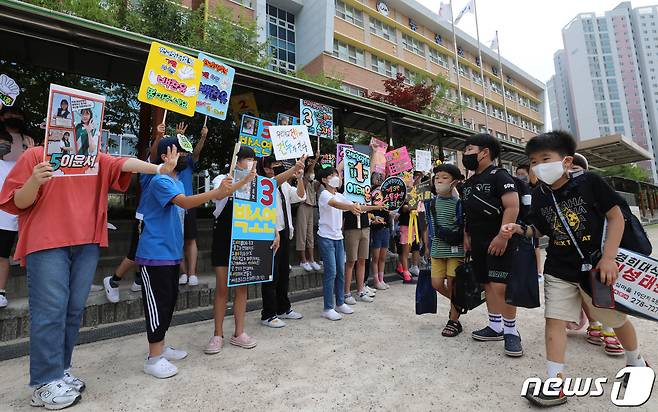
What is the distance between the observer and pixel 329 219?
4207 mm

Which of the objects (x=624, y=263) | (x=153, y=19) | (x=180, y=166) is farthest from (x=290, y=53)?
(x=624, y=263)

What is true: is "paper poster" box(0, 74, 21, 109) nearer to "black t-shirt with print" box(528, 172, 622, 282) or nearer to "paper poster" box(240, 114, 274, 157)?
"paper poster" box(240, 114, 274, 157)

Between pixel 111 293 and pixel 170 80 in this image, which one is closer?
pixel 111 293

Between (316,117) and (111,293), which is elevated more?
(316,117)

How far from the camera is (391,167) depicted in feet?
22.7

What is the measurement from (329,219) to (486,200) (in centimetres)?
187

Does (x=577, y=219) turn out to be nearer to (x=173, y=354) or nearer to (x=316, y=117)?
(x=173, y=354)

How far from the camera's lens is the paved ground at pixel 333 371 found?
2227 millimetres

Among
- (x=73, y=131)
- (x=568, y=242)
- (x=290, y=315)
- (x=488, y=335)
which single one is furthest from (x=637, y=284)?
(x=73, y=131)

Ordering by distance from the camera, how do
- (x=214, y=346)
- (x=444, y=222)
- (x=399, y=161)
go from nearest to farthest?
(x=214, y=346) < (x=444, y=222) < (x=399, y=161)

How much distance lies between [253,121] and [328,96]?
1866mm

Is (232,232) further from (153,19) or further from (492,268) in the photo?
(153,19)

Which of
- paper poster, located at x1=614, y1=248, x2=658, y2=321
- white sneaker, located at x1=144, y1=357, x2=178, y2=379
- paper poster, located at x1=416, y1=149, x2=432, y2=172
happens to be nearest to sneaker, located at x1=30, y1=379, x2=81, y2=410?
white sneaker, located at x1=144, y1=357, x2=178, y2=379

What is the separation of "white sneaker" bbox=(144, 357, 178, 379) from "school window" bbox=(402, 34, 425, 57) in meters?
29.3
